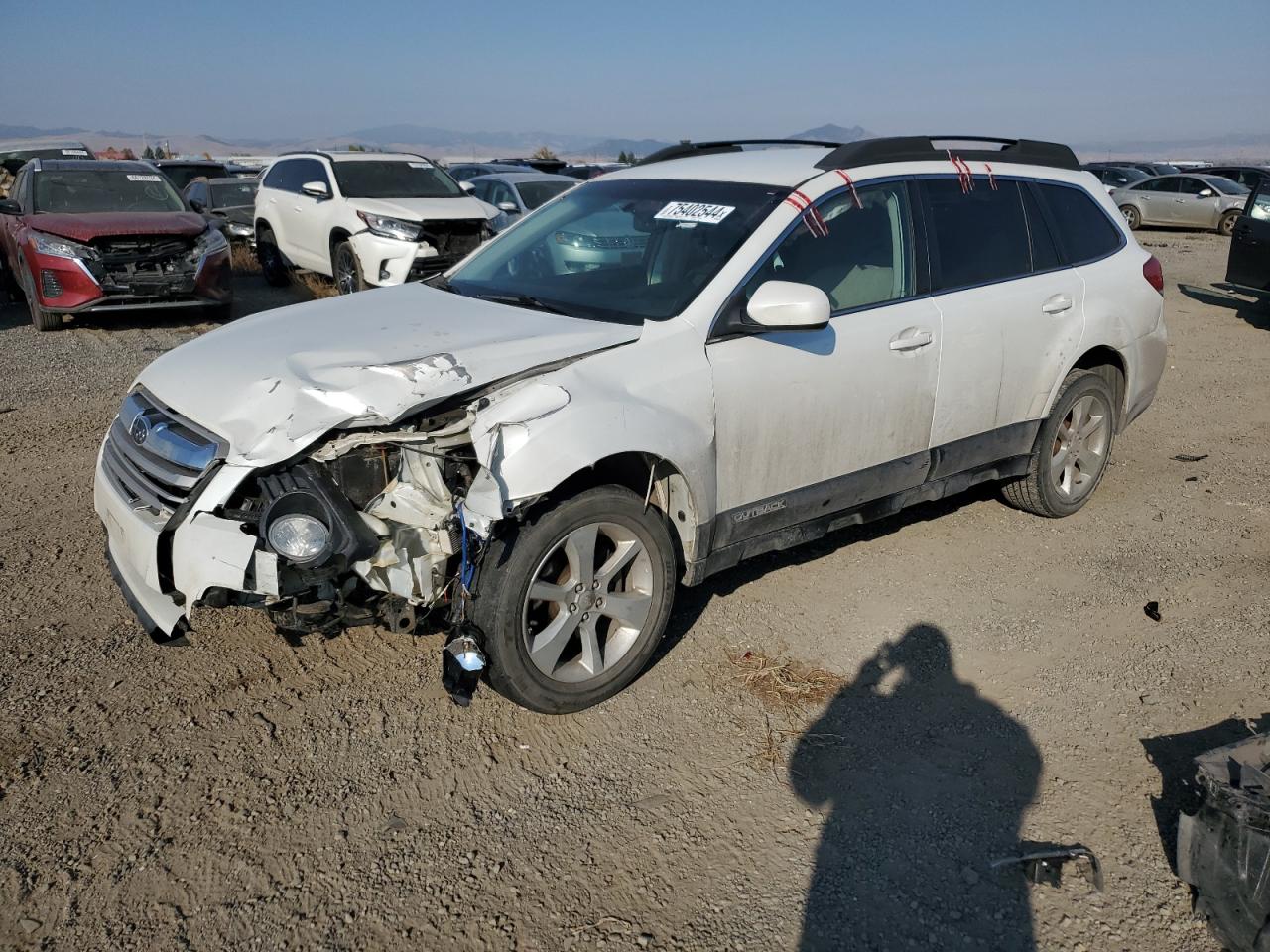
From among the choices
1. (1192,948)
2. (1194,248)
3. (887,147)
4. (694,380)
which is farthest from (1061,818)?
(1194,248)

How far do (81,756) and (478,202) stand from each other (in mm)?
8989

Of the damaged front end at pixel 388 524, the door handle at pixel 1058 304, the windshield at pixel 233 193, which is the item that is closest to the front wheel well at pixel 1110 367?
the door handle at pixel 1058 304

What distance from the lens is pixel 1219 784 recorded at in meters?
2.56

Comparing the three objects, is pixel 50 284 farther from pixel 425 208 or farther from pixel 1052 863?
pixel 1052 863

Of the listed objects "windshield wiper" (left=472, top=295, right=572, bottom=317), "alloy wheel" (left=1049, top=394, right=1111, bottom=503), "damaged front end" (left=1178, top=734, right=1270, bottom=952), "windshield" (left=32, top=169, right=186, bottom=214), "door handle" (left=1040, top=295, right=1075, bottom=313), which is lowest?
"damaged front end" (left=1178, top=734, right=1270, bottom=952)

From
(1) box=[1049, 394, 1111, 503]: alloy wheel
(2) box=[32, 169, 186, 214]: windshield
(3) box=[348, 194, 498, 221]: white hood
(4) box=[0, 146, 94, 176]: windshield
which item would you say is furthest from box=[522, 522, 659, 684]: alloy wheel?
(4) box=[0, 146, 94, 176]: windshield

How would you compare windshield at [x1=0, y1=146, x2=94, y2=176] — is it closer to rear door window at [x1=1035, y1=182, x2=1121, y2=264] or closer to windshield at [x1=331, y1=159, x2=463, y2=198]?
windshield at [x1=331, y1=159, x2=463, y2=198]

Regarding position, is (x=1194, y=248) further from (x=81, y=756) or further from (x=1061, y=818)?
(x=81, y=756)

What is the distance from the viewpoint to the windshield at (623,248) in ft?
12.3

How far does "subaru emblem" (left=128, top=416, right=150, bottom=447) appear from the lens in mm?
3367

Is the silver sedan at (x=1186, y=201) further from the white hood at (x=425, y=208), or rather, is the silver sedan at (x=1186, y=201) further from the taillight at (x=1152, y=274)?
the taillight at (x=1152, y=274)

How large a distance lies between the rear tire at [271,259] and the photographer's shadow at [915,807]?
11.1 m

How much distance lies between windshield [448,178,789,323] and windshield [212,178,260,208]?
43.6ft

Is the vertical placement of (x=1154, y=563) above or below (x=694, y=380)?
below
